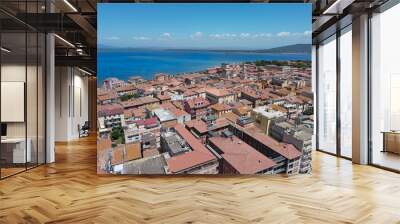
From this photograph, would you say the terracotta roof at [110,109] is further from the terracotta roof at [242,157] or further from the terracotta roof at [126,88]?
the terracotta roof at [242,157]

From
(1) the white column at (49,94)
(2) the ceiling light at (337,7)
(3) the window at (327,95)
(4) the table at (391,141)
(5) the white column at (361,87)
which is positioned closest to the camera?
(2) the ceiling light at (337,7)

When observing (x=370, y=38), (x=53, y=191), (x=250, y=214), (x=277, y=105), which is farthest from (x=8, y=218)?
(x=370, y=38)

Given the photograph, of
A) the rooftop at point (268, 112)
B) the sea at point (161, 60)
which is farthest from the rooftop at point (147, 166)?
the rooftop at point (268, 112)

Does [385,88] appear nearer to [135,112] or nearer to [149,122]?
[149,122]

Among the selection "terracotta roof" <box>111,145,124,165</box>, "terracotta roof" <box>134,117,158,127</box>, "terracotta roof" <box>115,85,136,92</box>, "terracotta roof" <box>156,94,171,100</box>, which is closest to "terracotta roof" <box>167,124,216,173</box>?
"terracotta roof" <box>134,117,158,127</box>

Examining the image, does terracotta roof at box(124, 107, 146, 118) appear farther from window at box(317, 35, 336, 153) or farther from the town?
window at box(317, 35, 336, 153)

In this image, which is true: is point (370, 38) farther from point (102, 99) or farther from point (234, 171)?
point (102, 99)
